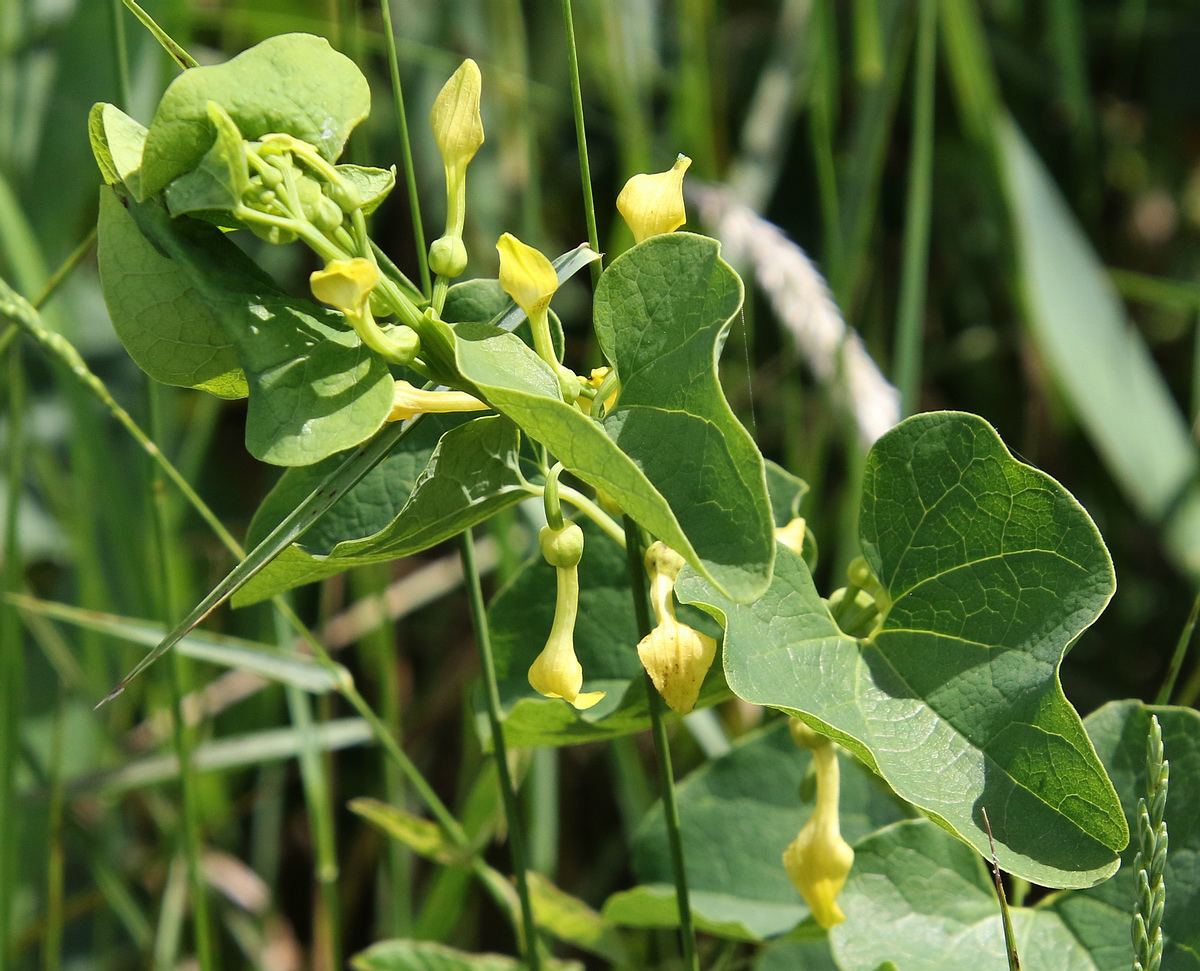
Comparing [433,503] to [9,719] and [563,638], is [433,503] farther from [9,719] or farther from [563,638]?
[9,719]

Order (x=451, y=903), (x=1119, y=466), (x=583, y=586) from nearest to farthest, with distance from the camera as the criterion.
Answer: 1. (x=583, y=586)
2. (x=451, y=903)
3. (x=1119, y=466)

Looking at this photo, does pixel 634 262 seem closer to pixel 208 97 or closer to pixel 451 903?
pixel 208 97

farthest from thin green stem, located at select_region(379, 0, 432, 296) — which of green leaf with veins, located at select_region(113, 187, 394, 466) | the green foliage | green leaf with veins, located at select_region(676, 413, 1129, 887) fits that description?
green leaf with veins, located at select_region(676, 413, 1129, 887)

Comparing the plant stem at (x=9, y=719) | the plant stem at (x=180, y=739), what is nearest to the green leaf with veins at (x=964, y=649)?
the plant stem at (x=180, y=739)

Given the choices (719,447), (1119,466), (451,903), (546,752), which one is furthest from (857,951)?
(1119,466)

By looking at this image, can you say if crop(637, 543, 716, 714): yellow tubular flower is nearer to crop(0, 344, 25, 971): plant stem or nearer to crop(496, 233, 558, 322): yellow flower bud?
crop(496, 233, 558, 322): yellow flower bud

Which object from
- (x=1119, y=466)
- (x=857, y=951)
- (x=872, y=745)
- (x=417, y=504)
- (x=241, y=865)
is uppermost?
(x=417, y=504)

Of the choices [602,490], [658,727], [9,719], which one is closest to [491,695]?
[658,727]

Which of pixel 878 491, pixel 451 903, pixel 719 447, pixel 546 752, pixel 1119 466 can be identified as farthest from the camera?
pixel 1119 466
